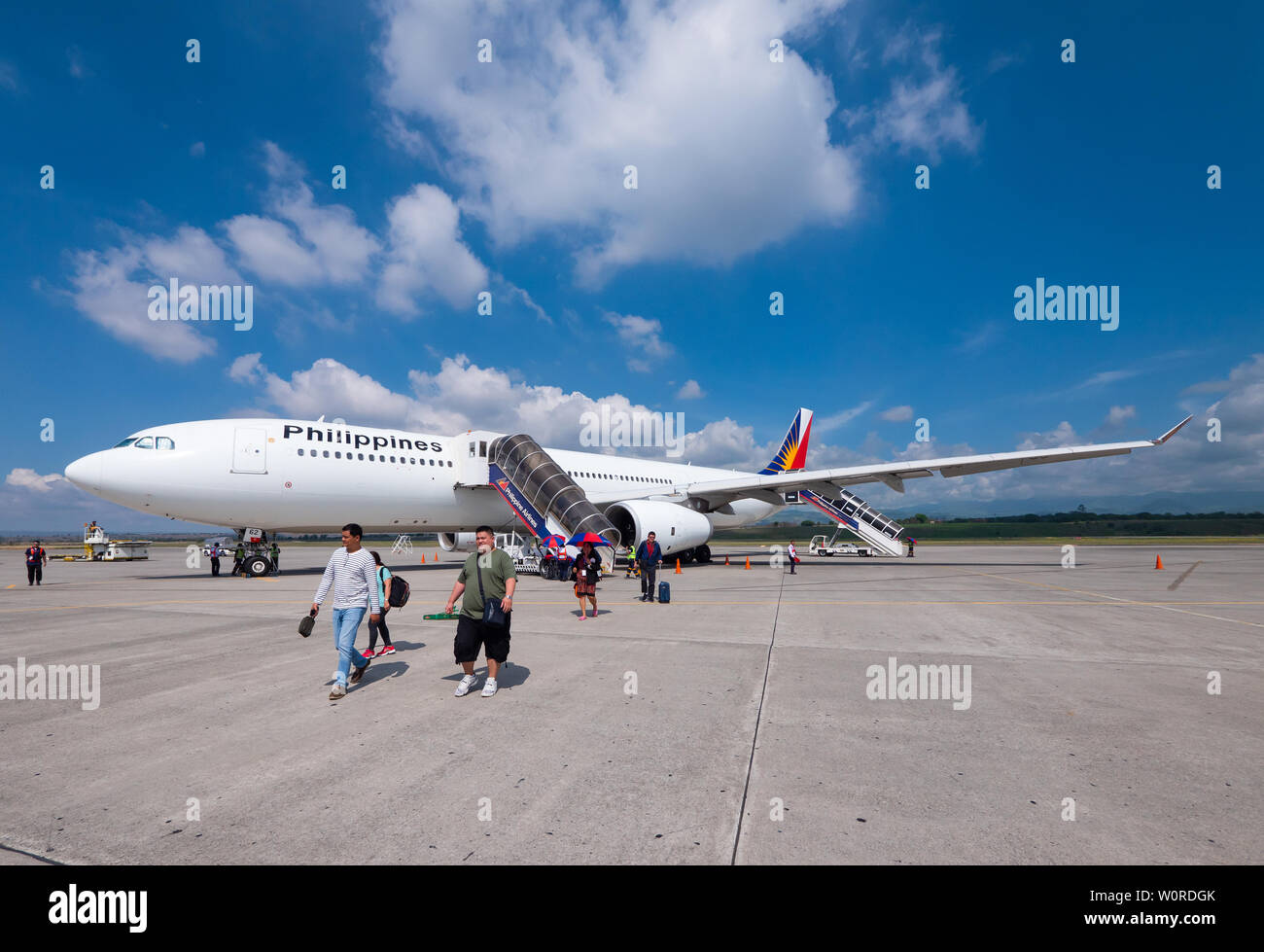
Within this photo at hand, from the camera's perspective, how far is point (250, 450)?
Answer: 1730cm

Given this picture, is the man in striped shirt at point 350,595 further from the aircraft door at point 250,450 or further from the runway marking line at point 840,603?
the aircraft door at point 250,450

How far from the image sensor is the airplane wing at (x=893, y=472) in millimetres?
20219

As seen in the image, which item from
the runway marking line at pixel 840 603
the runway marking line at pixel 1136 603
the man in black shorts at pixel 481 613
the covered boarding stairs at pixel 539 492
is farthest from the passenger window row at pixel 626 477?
the man in black shorts at pixel 481 613

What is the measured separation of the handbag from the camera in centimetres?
617

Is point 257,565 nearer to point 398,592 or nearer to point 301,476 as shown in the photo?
point 301,476

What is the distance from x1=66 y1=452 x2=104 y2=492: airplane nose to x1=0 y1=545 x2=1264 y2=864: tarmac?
26.2 ft

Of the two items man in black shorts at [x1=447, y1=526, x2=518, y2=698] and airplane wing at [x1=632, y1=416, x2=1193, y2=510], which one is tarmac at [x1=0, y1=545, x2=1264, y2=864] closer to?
man in black shorts at [x1=447, y1=526, x2=518, y2=698]

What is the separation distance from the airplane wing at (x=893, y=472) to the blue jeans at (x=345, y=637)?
18.6 m

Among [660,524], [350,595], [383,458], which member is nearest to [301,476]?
[383,458]

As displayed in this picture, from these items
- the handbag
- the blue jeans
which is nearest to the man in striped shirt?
the blue jeans
